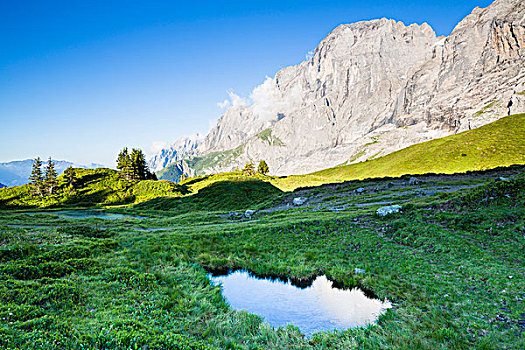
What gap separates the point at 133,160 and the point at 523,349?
12010cm

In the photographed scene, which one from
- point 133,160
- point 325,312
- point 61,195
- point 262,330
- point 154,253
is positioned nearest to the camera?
point 262,330

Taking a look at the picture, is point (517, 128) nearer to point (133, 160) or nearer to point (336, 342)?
point (336, 342)

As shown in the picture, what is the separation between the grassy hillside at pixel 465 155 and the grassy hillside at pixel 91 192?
51051mm

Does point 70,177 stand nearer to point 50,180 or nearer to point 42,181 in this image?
point 50,180

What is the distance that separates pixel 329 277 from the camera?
17859 millimetres

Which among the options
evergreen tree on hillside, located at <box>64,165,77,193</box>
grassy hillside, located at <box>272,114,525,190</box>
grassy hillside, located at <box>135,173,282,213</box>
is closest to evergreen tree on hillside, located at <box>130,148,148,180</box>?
evergreen tree on hillside, located at <box>64,165,77,193</box>

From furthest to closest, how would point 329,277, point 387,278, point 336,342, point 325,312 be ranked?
point 329,277 → point 387,278 → point 325,312 → point 336,342

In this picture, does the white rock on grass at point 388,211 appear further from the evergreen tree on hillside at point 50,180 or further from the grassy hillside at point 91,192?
the evergreen tree on hillside at point 50,180

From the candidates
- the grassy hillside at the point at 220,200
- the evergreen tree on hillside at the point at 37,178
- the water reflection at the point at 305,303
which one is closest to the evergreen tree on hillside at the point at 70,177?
the evergreen tree on hillside at the point at 37,178

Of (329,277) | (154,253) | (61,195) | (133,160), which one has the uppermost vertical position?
(133,160)

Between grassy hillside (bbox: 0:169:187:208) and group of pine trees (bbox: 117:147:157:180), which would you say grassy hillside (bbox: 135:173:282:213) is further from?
group of pine trees (bbox: 117:147:157:180)

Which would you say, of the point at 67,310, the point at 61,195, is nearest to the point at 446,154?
the point at 67,310

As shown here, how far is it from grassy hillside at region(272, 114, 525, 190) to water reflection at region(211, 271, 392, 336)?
83366mm

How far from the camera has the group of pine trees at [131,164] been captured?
326 feet
